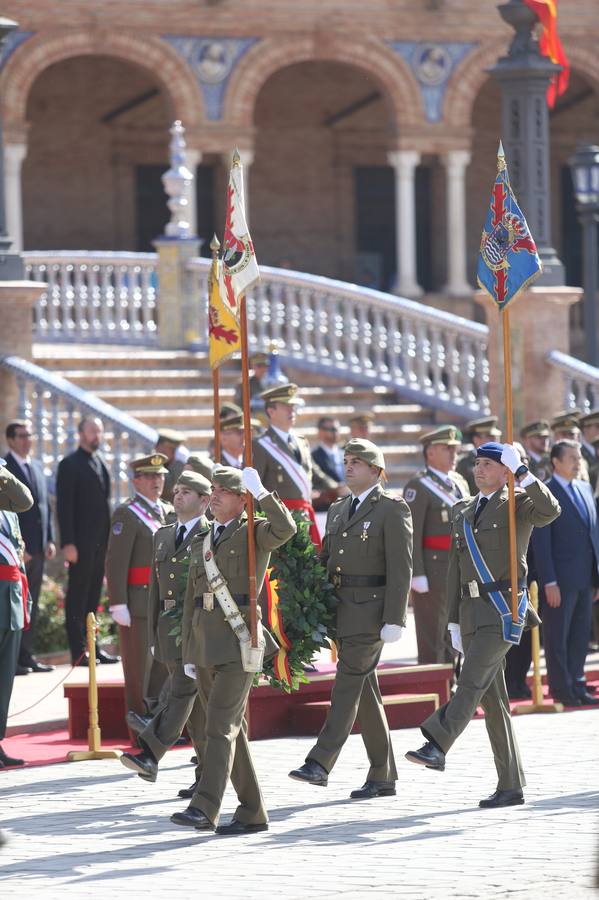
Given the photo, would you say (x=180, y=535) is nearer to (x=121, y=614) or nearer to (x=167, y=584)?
(x=167, y=584)

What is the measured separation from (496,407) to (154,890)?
1129 cm

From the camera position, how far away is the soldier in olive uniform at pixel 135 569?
11547 millimetres

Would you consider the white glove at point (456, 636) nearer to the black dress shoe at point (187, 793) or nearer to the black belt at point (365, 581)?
the black belt at point (365, 581)

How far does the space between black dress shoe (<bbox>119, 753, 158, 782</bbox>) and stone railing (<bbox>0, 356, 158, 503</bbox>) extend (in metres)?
6.76

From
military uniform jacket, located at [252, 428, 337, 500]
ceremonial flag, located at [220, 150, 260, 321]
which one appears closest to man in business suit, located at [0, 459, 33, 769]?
ceremonial flag, located at [220, 150, 260, 321]


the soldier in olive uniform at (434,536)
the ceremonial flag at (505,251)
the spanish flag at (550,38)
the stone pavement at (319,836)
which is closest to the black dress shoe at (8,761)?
the stone pavement at (319,836)

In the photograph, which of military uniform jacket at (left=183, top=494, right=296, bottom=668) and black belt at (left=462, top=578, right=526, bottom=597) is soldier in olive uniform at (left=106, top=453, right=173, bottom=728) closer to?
military uniform jacket at (left=183, top=494, right=296, bottom=668)

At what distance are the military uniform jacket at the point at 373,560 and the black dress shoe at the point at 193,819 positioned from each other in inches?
56.6

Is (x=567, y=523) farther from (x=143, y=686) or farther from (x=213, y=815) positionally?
(x=213, y=815)

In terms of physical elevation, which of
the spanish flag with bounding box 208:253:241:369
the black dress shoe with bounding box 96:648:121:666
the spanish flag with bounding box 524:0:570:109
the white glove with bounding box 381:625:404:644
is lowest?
the black dress shoe with bounding box 96:648:121:666

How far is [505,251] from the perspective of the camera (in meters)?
11.0

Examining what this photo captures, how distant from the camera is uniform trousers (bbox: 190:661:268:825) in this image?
9.00m

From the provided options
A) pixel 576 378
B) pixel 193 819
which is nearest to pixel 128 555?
pixel 193 819

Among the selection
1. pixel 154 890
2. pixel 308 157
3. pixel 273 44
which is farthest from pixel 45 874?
pixel 308 157
